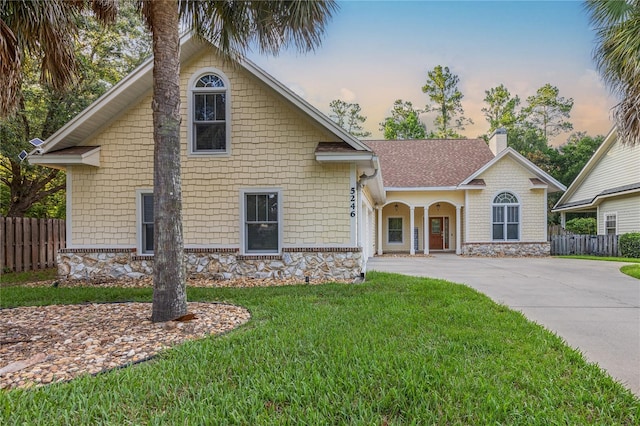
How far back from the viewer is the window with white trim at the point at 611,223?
59.9 ft

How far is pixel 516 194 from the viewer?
17375 mm

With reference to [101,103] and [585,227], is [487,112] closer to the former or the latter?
[585,227]

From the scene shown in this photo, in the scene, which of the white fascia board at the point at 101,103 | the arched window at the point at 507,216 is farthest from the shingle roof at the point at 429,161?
the white fascia board at the point at 101,103

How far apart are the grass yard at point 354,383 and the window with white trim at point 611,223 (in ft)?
58.9

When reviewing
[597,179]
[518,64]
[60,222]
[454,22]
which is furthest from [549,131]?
[60,222]

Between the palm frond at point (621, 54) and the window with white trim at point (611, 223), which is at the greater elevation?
the palm frond at point (621, 54)

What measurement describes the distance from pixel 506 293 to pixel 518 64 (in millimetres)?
15305

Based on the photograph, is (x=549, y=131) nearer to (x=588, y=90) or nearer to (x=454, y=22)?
(x=588, y=90)

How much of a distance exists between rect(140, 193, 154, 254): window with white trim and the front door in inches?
654

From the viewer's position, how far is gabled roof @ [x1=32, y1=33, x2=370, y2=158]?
8531 millimetres

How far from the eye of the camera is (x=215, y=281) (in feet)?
29.9

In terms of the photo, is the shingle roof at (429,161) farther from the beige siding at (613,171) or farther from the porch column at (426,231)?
the beige siding at (613,171)

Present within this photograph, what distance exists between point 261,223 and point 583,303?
708 centimetres

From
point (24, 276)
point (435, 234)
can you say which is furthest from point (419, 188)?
point (24, 276)
